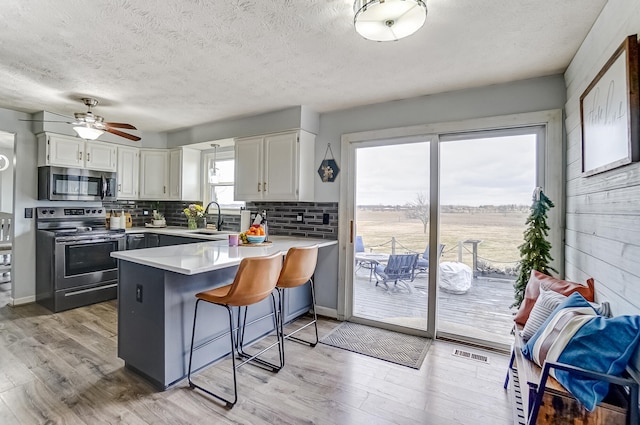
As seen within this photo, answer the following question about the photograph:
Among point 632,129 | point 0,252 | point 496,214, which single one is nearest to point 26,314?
point 0,252

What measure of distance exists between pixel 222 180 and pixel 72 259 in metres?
2.09

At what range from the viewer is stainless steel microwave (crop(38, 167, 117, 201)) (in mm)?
3879

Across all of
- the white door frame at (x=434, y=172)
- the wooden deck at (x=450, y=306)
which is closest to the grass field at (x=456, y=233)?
the white door frame at (x=434, y=172)

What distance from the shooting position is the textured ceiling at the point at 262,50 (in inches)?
70.6

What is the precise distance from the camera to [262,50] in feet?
7.43

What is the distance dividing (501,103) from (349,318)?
8.57 feet

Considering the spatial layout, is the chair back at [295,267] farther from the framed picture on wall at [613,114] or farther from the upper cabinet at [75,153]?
the upper cabinet at [75,153]

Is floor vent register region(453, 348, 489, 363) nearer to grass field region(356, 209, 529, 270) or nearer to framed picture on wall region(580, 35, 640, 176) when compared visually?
grass field region(356, 209, 529, 270)

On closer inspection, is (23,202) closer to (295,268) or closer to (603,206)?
(295,268)

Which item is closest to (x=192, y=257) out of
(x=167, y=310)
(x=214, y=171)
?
(x=167, y=310)

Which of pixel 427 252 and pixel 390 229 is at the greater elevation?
pixel 390 229

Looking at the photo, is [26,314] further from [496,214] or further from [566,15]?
[566,15]

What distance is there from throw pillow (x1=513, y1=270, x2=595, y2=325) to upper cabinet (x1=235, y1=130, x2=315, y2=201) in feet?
7.47

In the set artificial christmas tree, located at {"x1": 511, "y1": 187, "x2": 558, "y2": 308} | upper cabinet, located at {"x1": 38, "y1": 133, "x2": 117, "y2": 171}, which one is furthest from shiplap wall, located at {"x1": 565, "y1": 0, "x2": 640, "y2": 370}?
upper cabinet, located at {"x1": 38, "y1": 133, "x2": 117, "y2": 171}
